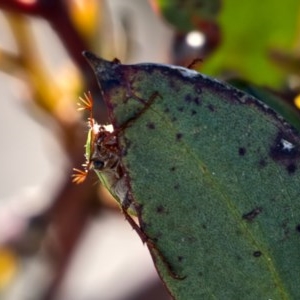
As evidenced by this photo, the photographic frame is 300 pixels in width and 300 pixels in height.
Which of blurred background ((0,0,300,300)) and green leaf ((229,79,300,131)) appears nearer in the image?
green leaf ((229,79,300,131))

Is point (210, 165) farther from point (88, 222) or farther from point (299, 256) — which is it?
point (88, 222)

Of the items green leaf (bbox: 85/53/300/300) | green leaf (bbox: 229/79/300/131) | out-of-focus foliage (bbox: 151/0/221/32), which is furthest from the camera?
out-of-focus foliage (bbox: 151/0/221/32)

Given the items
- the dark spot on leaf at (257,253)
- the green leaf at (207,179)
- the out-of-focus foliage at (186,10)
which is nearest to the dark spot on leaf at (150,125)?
the green leaf at (207,179)

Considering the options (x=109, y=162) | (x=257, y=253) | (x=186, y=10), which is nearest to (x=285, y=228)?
(x=257, y=253)

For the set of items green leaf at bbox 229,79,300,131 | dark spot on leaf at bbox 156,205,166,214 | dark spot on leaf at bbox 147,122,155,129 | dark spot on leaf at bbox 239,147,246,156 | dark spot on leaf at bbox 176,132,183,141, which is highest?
green leaf at bbox 229,79,300,131

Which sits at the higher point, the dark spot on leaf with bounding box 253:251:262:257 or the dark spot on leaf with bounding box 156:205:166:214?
the dark spot on leaf with bounding box 156:205:166:214

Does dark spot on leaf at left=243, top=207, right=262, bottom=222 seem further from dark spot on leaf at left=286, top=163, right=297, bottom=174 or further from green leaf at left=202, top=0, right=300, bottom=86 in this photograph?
green leaf at left=202, top=0, right=300, bottom=86

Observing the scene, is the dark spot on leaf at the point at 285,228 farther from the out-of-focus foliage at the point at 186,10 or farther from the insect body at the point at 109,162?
the out-of-focus foliage at the point at 186,10

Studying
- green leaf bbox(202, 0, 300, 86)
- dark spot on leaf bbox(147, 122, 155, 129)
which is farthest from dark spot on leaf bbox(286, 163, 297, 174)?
green leaf bbox(202, 0, 300, 86)

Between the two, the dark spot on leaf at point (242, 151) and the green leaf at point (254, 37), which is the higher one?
the green leaf at point (254, 37)
